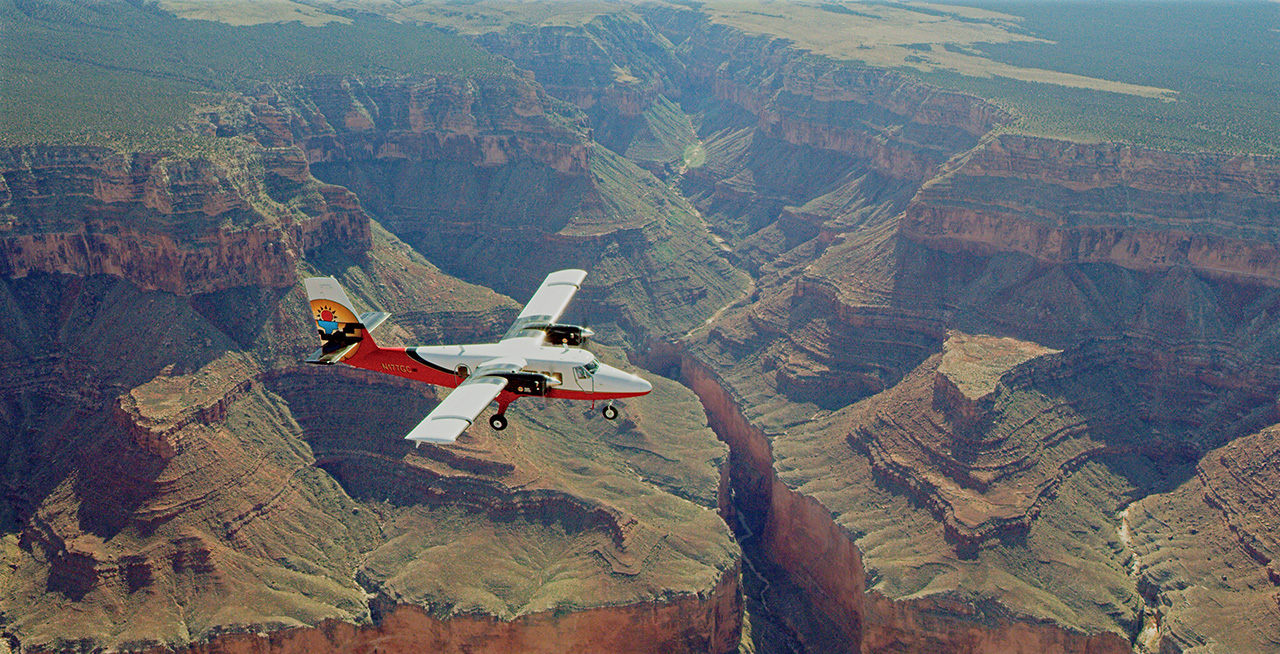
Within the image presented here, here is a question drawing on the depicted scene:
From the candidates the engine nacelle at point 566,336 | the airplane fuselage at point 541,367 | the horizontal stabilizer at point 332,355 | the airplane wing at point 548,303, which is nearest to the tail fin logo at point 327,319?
the horizontal stabilizer at point 332,355

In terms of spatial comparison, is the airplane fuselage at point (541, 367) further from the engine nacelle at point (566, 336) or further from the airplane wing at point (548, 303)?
the airplane wing at point (548, 303)

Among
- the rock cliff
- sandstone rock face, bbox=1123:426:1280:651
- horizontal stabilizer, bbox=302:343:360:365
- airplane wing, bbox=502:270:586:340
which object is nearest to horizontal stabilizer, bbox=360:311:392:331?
horizontal stabilizer, bbox=302:343:360:365

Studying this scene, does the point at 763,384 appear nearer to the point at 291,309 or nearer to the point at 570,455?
the point at 570,455

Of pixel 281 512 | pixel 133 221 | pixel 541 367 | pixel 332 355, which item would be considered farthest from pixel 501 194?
pixel 541 367

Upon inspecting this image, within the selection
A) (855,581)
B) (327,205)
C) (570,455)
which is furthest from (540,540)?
(327,205)

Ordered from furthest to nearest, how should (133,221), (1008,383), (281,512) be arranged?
(1008,383) < (133,221) < (281,512)

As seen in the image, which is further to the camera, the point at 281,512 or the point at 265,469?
the point at 265,469

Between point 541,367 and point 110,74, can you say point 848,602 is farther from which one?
point 110,74

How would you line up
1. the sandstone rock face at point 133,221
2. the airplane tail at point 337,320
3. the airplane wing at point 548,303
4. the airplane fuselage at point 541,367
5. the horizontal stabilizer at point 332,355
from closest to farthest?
the airplane fuselage at point 541,367, the horizontal stabilizer at point 332,355, the airplane tail at point 337,320, the airplane wing at point 548,303, the sandstone rock face at point 133,221
